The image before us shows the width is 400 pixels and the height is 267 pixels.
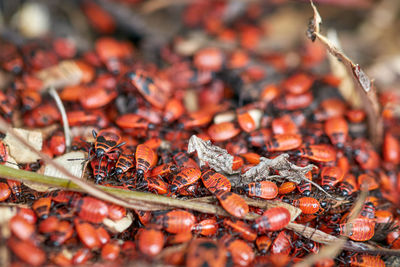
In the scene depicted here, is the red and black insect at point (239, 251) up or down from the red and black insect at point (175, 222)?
down

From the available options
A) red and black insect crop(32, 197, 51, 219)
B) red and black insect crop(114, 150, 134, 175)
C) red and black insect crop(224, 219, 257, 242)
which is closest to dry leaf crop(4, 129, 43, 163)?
red and black insect crop(32, 197, 51, 219)

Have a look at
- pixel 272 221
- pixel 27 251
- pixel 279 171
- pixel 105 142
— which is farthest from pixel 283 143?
pixel 27 251

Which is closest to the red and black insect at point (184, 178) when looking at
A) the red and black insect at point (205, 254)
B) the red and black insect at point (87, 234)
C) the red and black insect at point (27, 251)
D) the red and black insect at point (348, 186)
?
the red and black insect at point (205, 254)

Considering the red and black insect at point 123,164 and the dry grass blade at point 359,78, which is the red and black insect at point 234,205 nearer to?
the red and black insect at point 123,164

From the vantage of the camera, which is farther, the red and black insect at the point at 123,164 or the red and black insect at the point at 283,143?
the red and black insect at the point at 283,143

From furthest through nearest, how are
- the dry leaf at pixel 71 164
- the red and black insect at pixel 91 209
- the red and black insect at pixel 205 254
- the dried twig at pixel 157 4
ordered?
1. the dried twig at pixel 157 4
2. the dry leaf at pixel 71 164
3. the red and black insect at pixel 91 209
4. the red and black insect at pixel 205 254

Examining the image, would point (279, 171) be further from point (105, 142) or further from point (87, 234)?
point (87, 234)

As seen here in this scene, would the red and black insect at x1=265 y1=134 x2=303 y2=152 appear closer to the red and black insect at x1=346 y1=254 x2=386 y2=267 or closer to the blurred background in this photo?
the red and black insect at x1=346 y1=254 x2=386 y2=267
